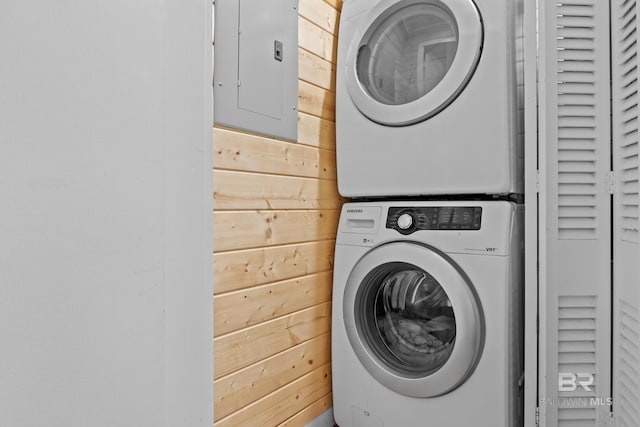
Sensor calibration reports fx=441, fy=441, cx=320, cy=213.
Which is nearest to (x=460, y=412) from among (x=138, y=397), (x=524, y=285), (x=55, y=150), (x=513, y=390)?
(x=513, y=390)

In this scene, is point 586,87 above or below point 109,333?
above

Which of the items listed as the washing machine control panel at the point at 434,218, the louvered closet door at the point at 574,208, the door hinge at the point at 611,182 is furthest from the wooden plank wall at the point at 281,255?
the door hinge at the point at 611,182

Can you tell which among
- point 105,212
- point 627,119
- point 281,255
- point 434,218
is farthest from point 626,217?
point 105,212

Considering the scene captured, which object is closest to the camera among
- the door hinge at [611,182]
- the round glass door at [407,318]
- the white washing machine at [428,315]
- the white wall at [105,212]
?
the white wall at [105,212]

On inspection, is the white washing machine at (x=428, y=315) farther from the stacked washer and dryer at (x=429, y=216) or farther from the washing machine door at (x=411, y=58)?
the washing machine door at (x=411, y=58)

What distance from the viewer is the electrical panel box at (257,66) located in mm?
1306

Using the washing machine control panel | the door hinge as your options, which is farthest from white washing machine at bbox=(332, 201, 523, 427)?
the door hinge

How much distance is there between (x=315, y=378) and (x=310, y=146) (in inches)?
35.2

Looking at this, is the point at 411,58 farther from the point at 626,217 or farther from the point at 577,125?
the point at 626,217

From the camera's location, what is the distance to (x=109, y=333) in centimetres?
88

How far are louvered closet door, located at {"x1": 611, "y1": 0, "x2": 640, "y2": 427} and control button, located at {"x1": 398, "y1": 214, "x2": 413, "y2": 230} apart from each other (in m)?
0.59

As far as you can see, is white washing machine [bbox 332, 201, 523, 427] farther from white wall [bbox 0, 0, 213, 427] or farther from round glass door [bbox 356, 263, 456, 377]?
white wall [bbox 0, 0, 213, 427]

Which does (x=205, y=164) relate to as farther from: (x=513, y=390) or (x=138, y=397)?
(x=513, y=390)

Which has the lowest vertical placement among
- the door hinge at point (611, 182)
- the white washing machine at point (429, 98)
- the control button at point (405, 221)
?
the control button at point (405, 221)
